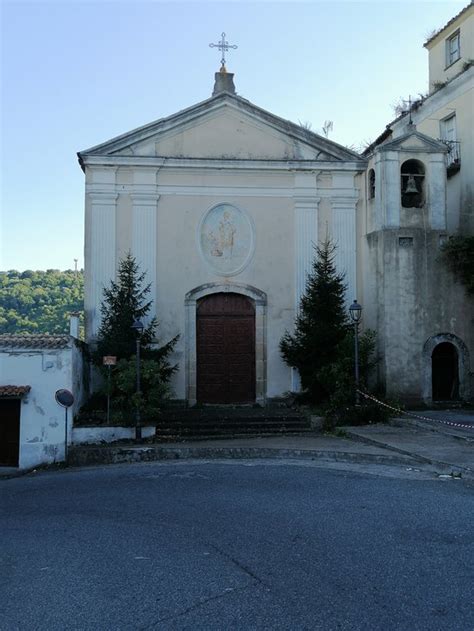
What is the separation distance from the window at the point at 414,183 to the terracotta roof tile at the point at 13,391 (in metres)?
11.3

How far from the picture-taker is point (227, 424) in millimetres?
17188

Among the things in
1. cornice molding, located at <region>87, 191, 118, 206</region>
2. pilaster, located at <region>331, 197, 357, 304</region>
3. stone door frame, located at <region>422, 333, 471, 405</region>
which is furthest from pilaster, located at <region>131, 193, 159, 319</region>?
stone door frame, located at <region>422, 333, 471, 405</region>

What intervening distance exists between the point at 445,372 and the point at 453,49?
455 inches

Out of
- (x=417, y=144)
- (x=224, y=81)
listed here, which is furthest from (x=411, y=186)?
(x=224, y=81)

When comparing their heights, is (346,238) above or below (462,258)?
above

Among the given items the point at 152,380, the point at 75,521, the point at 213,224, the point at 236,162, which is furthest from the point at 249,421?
the point at 75,521

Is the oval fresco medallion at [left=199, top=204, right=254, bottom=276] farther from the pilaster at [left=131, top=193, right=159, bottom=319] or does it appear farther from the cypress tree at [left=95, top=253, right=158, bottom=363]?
the cypress tree at [left=95, top=253, right=158, bottom=363]

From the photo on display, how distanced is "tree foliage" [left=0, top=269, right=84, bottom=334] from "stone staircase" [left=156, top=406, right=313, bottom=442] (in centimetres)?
2345

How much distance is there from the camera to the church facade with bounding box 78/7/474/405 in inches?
760

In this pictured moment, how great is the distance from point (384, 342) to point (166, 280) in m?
6.25

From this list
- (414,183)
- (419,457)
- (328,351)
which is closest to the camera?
(419,457)

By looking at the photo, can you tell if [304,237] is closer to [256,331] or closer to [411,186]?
[256,331]

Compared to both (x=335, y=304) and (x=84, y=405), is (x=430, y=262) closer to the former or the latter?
(x=335, y=304)

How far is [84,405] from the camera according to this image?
18438 mm
